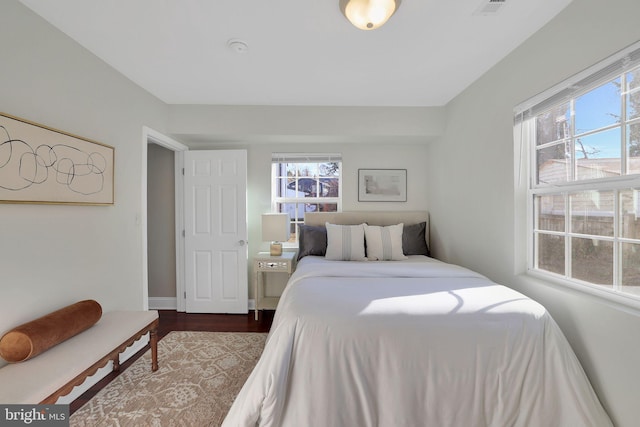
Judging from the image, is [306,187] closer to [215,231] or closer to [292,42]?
[215,231]

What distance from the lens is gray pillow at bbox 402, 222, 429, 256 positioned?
10.2ft

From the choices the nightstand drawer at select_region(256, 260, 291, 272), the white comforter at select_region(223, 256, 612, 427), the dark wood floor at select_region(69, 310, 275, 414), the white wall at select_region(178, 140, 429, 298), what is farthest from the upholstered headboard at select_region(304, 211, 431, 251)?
the white comforter at select_region(223, 256, 612, 427)

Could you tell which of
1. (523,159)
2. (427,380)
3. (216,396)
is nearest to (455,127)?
(523,159)

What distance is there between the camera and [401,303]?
1.51m

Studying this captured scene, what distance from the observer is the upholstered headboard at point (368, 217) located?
3.39 m

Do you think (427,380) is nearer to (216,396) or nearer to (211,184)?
(216,396)

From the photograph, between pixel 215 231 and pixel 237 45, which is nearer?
pixel 237 45

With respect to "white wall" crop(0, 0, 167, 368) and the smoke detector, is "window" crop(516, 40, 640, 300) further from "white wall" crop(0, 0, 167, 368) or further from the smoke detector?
"white wall" crop(0, 0, 167, 368)

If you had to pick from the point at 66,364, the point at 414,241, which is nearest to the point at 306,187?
the point at 414,241

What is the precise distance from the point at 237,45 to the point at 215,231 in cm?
214

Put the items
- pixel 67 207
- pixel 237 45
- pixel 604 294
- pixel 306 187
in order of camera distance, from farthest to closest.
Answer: pixel 306 187
pixel 237 45
pixel 67 207
pixel 604 294

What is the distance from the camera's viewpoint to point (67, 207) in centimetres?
174

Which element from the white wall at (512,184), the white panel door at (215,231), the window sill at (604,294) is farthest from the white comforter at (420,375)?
the white panel door at (215,231)

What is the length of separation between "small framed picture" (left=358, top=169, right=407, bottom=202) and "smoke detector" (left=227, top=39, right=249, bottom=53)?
201 cm
